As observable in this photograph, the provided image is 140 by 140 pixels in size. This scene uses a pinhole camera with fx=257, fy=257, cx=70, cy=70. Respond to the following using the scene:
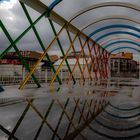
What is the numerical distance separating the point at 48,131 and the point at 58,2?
8.67m

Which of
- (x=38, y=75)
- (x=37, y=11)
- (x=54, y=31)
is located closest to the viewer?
(x=37, y=11)

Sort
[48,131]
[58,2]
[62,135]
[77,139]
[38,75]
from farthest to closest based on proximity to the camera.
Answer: [38,75], [58,2], [48,131], [62,135], [77,139]

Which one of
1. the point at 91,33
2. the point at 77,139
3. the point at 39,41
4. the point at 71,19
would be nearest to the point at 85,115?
the point at 77,139

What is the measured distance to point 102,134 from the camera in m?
2.91

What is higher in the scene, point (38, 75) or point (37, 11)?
point (37, 11)

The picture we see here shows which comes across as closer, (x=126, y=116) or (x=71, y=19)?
(x=126, y=116)

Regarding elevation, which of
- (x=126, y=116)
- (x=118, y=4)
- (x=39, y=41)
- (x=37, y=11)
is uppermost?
(x=118, y=4)

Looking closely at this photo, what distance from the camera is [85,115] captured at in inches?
163

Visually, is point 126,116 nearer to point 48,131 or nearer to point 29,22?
point 48,131

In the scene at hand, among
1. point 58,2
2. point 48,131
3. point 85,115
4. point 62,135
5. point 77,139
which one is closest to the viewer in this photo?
point 77,139

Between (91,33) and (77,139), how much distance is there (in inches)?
688

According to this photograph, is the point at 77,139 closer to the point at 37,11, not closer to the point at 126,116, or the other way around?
the point at 126,116

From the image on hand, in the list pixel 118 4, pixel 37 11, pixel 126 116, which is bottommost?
pixel 126 116

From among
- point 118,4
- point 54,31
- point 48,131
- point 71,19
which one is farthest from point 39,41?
point 48,131
